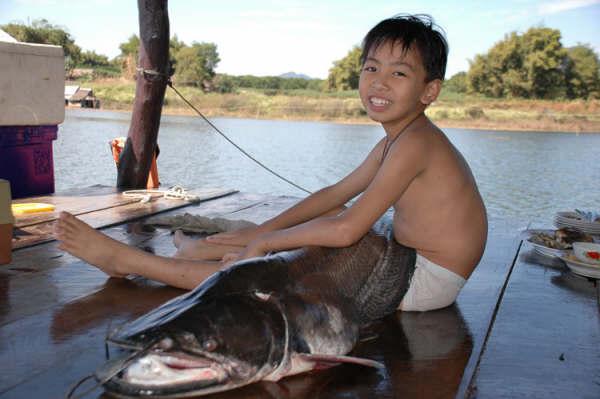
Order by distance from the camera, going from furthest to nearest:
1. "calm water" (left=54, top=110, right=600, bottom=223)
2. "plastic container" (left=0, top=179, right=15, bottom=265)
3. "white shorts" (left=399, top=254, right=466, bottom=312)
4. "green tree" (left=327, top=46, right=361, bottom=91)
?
"green tree" (left=327, top=46, right=361, bottom=91)
"calm water" (left=54, top=110, right=600, bottom=223)
"plastic container" (left=0, top=179, right=15, bottom=265)
"white shorts" (left=399, top=254, right=466, bottom=312)

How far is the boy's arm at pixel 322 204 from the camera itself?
2.46m

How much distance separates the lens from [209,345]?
1320 mm

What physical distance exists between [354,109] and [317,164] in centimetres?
1539

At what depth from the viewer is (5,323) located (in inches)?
→ 71.6

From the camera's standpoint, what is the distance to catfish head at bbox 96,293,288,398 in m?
1.30

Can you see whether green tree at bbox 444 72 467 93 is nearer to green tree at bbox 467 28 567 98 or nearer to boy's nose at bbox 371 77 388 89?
green tree at bbox 467 28 567 98

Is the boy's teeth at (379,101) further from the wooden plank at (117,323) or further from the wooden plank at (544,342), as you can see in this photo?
the wooden plank at (544,342)

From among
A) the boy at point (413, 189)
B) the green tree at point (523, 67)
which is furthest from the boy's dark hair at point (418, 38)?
the green tree at point (523, 67)

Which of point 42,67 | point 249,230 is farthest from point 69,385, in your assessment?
point 42,67

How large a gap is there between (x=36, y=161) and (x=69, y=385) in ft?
10.6

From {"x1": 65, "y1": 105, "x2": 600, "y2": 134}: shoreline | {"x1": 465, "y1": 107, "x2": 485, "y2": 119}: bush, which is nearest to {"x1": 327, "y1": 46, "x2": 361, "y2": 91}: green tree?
{"x1": 65, "y1": 105, "x2": 600, "y2": 134}: shoreline

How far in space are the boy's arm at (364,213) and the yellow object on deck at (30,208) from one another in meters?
2.01

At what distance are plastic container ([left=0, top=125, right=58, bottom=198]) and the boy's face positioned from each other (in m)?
2.95

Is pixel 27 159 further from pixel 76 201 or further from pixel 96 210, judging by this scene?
pixel 96 210
